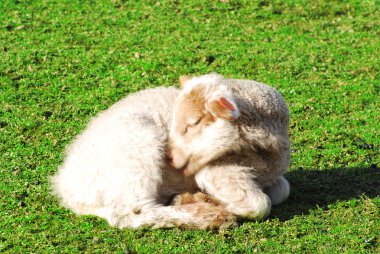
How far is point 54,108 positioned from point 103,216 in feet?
13.3

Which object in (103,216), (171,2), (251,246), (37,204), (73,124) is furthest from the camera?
(171,2)

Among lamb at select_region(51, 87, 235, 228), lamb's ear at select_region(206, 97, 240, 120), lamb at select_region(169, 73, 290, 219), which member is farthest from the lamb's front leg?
lamb's ear at select_region(206, 97, 240, 120)

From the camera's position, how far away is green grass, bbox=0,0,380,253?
7.90 m

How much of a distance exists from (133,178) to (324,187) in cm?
254

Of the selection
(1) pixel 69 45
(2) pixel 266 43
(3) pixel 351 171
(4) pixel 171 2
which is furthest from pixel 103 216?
(4) pixel 171 2

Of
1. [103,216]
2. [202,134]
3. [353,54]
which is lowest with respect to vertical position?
[353,54]

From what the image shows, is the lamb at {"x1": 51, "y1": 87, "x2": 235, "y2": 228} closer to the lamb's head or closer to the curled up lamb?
the curled up lamb

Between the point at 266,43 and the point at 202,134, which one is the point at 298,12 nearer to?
the point at 266,43

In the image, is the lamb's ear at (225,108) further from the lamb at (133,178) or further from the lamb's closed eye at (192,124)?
the lamb at (133,178)

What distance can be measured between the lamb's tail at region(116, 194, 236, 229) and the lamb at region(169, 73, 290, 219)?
0.51 ft

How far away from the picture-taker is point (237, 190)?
26.3ft

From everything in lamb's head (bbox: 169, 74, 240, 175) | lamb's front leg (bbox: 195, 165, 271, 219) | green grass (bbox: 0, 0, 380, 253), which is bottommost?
green grass (bbox: 0, 0, 380, 253)

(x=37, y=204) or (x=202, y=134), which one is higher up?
(x=202, y=134)

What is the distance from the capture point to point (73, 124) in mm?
11406
